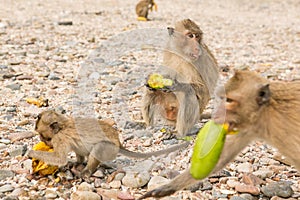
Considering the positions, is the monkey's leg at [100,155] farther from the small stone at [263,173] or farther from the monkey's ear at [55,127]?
the small stone at [263,173]

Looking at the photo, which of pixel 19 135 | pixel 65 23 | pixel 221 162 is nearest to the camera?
pixel 221 162

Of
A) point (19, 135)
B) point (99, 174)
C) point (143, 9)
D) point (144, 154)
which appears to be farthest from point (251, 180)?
point (143, 9)

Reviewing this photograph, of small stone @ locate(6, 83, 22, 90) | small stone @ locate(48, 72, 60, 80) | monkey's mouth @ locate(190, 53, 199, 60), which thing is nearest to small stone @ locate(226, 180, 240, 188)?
monkey's mouth @ locate(190, 53, 199, 60)

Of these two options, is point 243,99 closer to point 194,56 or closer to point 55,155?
point 55,155

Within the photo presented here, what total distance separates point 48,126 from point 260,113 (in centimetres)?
169

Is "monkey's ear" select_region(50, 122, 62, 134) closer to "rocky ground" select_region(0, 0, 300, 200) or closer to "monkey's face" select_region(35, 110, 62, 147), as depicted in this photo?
"monkey's face" select_region(35, 110, 62, 147)

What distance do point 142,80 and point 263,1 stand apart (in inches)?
465

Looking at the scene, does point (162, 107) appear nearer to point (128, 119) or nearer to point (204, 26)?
point (128, 119)

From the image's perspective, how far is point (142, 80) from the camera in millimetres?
6102

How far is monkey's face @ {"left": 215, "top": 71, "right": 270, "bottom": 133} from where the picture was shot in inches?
105

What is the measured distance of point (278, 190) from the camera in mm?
3305

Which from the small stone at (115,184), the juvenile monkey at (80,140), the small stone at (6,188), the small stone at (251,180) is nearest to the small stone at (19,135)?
the juvenile monkey at (80,140)

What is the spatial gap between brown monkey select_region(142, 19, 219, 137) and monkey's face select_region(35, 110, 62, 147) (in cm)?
131

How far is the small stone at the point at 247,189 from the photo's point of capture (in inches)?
130
